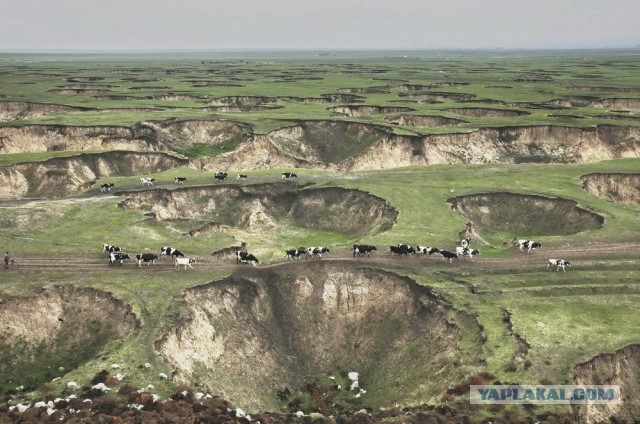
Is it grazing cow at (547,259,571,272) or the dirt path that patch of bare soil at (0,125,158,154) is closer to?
the dirt path

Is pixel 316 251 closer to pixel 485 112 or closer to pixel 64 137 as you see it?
pixel 64 137

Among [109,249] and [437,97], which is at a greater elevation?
[437,97]

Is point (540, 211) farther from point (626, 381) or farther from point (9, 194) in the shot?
point (9, 194)

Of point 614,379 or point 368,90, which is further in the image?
point 368,90

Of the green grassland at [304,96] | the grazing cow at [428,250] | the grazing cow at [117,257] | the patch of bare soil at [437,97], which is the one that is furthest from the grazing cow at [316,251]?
the patch of bare soil at [437,97]

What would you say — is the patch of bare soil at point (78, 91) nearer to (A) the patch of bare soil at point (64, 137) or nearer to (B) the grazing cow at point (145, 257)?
(A) the patch of bare soil at point (64, 137)

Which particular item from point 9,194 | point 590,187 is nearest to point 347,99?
point 590,187

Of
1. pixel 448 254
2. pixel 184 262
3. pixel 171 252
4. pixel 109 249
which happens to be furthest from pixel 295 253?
pixel 109 249
